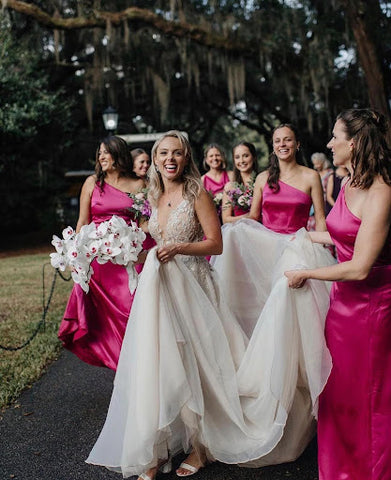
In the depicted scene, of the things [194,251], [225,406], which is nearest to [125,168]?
[194,251]

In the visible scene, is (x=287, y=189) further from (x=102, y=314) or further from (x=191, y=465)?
(x=191, y=465)

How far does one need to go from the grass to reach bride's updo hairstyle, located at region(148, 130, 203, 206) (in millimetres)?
2322

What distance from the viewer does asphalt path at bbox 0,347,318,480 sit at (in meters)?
3.33

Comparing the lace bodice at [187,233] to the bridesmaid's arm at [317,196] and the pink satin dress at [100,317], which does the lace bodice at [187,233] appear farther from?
the bridesmaid's arm at [317,196]

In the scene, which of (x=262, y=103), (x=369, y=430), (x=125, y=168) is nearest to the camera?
(x=369, y=430)

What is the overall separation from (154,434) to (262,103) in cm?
1940

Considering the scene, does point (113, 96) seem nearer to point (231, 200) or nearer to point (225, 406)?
point (231, 200)

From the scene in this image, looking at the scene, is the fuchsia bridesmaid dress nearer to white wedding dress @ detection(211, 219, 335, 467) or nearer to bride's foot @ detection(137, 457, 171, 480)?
white wedding dress @ detection(211, 219, 335, 467)

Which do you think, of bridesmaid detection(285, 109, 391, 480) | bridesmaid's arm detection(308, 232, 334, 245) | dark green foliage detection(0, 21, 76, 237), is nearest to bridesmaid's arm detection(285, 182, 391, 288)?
bridesmaid detection(285, 109, 391, 480)

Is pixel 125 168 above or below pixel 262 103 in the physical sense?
below

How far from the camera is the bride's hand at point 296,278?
2.93 metres

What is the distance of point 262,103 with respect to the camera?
21.0m

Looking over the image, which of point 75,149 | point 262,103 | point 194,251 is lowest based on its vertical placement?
point 194,251

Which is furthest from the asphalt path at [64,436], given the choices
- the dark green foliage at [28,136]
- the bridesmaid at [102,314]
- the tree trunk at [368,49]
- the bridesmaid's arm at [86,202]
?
the dark green foliage at [28,136]
